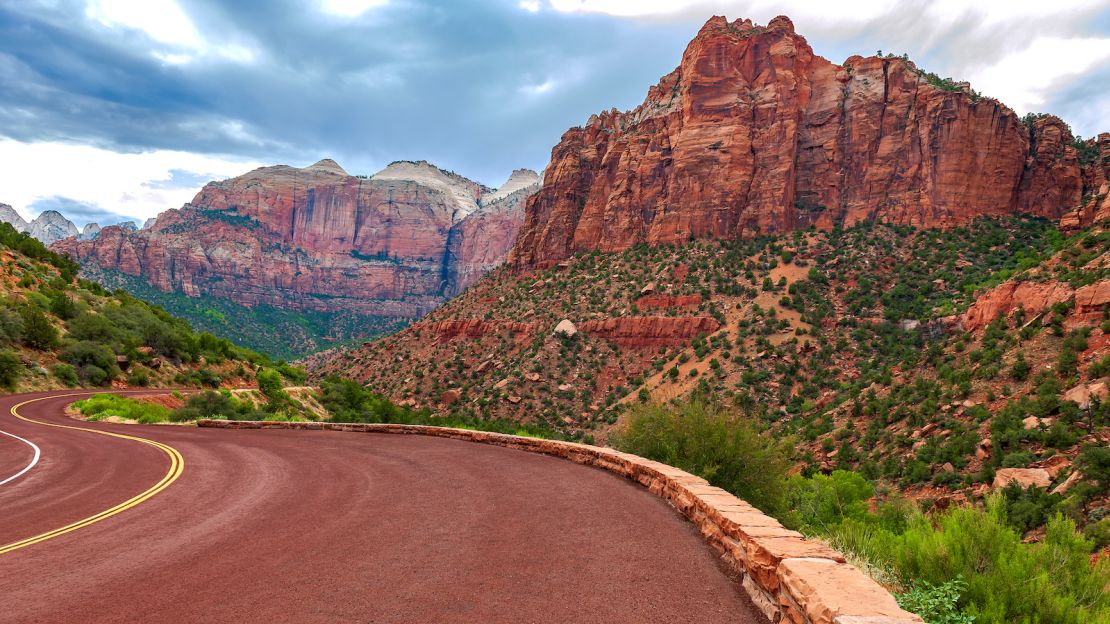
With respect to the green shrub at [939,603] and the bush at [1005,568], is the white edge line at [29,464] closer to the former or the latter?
the green shrub at [939,603]

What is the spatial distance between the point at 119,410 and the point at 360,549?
2758 cm

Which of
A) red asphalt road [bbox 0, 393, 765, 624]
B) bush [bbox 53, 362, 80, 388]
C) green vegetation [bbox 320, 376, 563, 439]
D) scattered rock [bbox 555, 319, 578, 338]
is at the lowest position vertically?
green vegetation [bbox 320, 376, 563, 439]

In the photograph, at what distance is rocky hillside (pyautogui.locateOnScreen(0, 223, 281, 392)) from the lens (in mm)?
35188

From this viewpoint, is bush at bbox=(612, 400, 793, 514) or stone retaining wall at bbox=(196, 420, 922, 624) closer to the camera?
stone retaining wall at bbox=(196, 420, 922, 624)

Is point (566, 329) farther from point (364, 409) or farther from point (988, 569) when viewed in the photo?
point (988, 569)

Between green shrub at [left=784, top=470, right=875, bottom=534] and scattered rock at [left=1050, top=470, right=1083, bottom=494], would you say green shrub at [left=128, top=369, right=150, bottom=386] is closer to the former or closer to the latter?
green shrub at [left=784, top=470, right=875, bottom=534]

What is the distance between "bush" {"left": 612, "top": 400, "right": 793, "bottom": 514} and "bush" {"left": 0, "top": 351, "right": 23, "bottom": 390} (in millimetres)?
40907

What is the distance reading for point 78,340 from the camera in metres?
39.8

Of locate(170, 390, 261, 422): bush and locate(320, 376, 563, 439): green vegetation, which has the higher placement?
locate(170, 390, 261, 422): bush

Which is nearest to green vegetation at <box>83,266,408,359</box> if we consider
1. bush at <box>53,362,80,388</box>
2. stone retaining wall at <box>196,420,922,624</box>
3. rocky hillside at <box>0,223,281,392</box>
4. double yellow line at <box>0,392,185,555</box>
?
rocky hillside at <box>0,223,281,392</box>

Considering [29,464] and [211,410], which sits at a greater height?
[29,464]

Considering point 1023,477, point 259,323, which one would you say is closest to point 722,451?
point 1023,477

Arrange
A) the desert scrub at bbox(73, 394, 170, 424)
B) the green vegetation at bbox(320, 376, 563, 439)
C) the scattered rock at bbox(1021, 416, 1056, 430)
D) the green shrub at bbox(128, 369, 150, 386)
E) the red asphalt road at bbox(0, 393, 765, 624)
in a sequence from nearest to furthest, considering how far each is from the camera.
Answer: the red asphalt road at bbox(0, 393, 765, 624) < the scattered rock at bbox(1021, 416, 1056, 430) < the desert scrub at bbox(73, 394, 170, 424) < the green shrub at bbox(128, 369, 150, 386) < the green vegetation at bbox(320, 376, 563, 439)

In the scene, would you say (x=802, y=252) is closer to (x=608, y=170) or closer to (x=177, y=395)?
(x=608, y=170)
